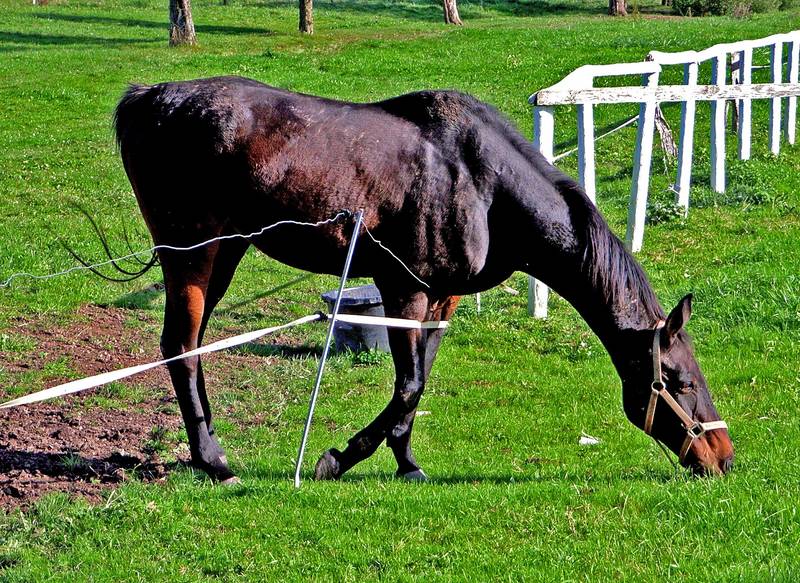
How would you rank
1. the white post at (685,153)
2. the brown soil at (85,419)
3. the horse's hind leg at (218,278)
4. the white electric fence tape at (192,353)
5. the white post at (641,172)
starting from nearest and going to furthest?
the white electric fence tape at (192,353) → the brown soil at (85,419) → the horse's hind leg at (218,278) → the white post at (641,172) → the white post at (685,153)

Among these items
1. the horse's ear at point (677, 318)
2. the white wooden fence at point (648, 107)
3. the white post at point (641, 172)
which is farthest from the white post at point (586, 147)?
the horse's ear at point (677, 318)

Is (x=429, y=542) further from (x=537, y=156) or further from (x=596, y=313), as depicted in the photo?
(x=537, y=156)

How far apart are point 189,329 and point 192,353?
83 cm

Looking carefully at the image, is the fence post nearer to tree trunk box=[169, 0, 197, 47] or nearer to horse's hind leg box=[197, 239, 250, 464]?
horse's hind leg box=[197, 239, 250, 464]

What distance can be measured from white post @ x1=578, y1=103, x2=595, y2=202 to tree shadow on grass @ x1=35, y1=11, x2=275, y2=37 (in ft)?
79.4

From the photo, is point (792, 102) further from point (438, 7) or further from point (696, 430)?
point (438, 7)

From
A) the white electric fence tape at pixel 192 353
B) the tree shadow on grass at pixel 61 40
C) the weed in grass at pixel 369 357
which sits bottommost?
the weed in grass at pixel 369 357

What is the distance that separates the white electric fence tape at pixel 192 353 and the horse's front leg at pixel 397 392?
9 cm

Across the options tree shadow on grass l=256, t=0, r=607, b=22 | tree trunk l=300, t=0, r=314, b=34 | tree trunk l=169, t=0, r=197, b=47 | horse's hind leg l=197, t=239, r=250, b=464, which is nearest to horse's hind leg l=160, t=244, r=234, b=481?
horse's hind leg l=197, t=239, r=250, b=464

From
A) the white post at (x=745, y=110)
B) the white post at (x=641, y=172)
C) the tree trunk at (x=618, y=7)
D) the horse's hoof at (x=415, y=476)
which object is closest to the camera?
the horse's hoof at (x=415, y=476)

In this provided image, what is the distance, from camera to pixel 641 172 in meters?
10.2

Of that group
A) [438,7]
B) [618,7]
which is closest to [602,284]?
[618,7]

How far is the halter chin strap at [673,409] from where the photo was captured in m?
5.72

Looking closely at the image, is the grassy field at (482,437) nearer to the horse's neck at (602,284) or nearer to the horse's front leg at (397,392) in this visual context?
the horse's front leg at (397,392)
